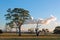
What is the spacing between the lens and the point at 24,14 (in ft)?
242

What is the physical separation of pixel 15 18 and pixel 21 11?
344 centimetres

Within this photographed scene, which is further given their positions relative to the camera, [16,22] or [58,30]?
[58,30]

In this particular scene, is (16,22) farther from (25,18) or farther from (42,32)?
(42,32)

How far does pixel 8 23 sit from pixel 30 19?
25.1 feet

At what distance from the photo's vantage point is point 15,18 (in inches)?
2889

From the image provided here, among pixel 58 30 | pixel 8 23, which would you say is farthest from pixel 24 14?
pixel 58 30

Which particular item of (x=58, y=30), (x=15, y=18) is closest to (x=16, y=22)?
(x=15, y=18)

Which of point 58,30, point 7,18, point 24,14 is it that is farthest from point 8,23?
point 58,30

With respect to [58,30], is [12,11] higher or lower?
higher

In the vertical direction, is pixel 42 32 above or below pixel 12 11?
below

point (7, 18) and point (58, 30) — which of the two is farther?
point (58, 30)

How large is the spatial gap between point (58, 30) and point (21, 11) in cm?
2656

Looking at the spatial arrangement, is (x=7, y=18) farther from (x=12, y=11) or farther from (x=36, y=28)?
(x=36, y=28)

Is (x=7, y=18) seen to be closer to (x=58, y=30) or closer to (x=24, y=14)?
(x=24, y=14)
